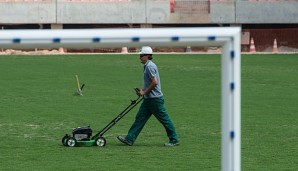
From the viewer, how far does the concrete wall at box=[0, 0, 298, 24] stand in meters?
58.7

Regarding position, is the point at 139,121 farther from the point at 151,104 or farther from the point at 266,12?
the point at 266,12

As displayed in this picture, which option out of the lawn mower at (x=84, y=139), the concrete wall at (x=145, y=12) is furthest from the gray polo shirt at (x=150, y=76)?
the concrete wall at (x=145, y=12)

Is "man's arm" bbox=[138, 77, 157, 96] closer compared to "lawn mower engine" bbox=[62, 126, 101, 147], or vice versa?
"man's arm" bbox=[138, 77, 157, 96]

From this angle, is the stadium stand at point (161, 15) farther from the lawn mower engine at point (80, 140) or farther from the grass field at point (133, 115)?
the lawn mower engine at point (80, 140)

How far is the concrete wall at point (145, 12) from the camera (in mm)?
58656

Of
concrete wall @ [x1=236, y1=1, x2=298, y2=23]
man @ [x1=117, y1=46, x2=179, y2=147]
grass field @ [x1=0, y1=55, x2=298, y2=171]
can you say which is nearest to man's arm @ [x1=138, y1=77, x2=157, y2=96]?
man @ [x1=117, y1=46, x2=179, y2=147]

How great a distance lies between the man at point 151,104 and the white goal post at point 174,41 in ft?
25.3

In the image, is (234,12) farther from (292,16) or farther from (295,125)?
(295,125)

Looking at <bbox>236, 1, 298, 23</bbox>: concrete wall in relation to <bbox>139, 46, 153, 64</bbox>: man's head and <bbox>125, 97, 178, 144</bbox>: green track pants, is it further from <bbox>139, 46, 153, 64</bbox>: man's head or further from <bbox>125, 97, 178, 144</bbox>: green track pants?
<bbox>139, 46, 153, 64</bbox>: man's head

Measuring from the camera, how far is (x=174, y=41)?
8.66m

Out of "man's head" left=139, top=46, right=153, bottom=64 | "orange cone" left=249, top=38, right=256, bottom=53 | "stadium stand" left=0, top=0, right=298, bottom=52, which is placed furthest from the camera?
"stadium stand" left=0, top=0, right=298, bottom=52

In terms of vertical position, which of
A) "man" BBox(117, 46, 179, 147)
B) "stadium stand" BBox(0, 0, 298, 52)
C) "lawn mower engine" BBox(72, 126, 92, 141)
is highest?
"stadium stand" BBox(0, 0, 298, 52)

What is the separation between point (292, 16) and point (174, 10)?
6.83m

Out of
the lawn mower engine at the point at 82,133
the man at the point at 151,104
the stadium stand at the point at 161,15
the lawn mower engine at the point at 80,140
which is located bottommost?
the lawn mower engine at the point at 80,140
